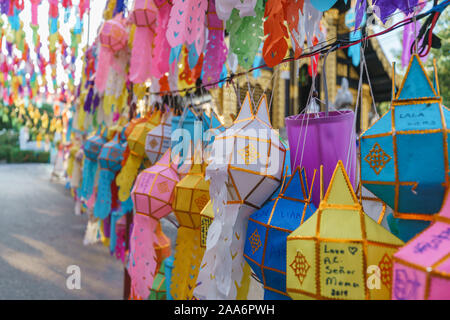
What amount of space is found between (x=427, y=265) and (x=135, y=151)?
1453 millimetres

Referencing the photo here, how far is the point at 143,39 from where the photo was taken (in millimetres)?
1626

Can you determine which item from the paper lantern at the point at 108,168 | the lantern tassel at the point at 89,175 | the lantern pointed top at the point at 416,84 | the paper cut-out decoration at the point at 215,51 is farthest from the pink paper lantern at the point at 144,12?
the lantern tassel at the point at 89,175

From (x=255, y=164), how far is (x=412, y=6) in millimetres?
483

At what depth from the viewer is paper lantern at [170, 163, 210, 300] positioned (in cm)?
126

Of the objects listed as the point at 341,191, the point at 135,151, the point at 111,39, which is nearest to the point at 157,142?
the point at 135,151

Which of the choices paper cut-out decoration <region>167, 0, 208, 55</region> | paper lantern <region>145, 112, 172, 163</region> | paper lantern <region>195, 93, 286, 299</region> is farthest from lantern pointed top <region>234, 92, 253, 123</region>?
paper lantern <region>145, 112, 172, 163</region>

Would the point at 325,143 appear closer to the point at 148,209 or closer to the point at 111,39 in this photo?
the point at 148,209

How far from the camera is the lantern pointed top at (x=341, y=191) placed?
679 millimetres

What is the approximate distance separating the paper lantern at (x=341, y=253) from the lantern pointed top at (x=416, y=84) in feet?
0.63

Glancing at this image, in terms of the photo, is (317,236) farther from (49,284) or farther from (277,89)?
(277,89)

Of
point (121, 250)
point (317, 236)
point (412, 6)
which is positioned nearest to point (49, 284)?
point (121, 250)

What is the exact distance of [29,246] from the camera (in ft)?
13.4

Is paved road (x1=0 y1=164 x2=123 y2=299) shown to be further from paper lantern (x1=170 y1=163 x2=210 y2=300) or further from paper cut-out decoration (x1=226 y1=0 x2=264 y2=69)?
paper cut-out decoration (x1=226 y1=0 x2=264 y2=69)

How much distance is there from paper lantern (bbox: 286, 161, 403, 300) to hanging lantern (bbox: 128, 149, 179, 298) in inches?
32.0
